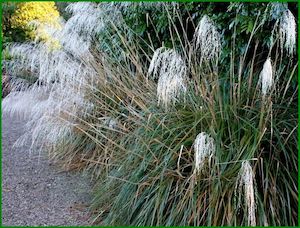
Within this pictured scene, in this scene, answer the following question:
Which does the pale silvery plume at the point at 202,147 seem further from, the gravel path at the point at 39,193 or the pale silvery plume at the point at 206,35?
the gravel path at the point at 39,193

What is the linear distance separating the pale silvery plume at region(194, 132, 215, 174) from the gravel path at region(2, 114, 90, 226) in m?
1.15

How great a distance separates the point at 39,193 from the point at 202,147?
1.80 m

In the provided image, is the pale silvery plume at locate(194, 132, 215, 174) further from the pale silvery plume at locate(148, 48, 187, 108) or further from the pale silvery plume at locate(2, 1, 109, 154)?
the pale silvery plume at locate(2, 1, 109, 154)

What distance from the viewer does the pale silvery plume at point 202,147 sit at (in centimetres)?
206

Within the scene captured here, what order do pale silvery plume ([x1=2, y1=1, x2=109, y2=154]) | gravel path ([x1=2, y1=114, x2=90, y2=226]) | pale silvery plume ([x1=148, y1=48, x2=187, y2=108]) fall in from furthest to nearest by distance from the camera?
pale silvery plume ([x1=2, y1=1, x2=109, y2=154]) < gravel path ([x1=2, y1=114, x2=90, y2=226]) < pale silvery plume ([x1=148, y1=48, x2=187, y2=108])

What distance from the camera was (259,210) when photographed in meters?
2.31

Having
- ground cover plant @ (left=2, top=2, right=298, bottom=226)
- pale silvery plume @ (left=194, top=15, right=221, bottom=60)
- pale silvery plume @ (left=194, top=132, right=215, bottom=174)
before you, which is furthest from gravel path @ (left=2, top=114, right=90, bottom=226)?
pale silvery plume @ (left=194, top=15, right=221, bottom=60)

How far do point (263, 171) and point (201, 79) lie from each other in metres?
0.79

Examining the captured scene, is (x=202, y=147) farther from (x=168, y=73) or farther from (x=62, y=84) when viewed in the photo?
(x=62, y=84)

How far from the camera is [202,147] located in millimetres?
2080

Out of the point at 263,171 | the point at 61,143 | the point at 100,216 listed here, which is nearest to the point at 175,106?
the point at 263,171

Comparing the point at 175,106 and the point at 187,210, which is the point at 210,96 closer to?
the point at 175,106

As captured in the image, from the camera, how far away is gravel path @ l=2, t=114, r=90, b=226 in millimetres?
2980

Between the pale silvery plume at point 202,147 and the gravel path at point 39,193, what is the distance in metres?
1.15
